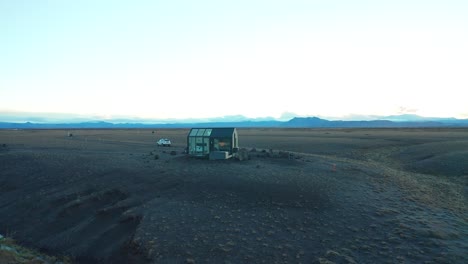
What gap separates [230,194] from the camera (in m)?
25.2

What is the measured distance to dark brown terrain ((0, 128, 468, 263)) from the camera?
1650 cm

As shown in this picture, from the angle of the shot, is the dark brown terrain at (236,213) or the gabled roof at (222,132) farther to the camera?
the gabled roof at (222,132)

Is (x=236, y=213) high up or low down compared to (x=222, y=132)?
down

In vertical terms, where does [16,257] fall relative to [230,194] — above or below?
below

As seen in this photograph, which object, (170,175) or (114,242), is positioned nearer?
(114,242)

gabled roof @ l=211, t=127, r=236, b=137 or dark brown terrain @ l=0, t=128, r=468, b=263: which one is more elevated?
gabled roof @ l=211, t=127, r=236, b=137

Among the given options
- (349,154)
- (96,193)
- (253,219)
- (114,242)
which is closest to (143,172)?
(96,193)

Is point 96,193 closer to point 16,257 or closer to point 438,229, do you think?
point 16,257

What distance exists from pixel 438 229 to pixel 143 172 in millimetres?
26456

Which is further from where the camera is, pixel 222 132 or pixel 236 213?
pixel 222 132

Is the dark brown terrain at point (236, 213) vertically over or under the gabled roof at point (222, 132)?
under

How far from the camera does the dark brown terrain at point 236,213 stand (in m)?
16.5

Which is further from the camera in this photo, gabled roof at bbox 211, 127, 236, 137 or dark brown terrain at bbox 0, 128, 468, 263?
gabled roof at bbox 211, 127, 236, 137

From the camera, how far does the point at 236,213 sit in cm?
2139
